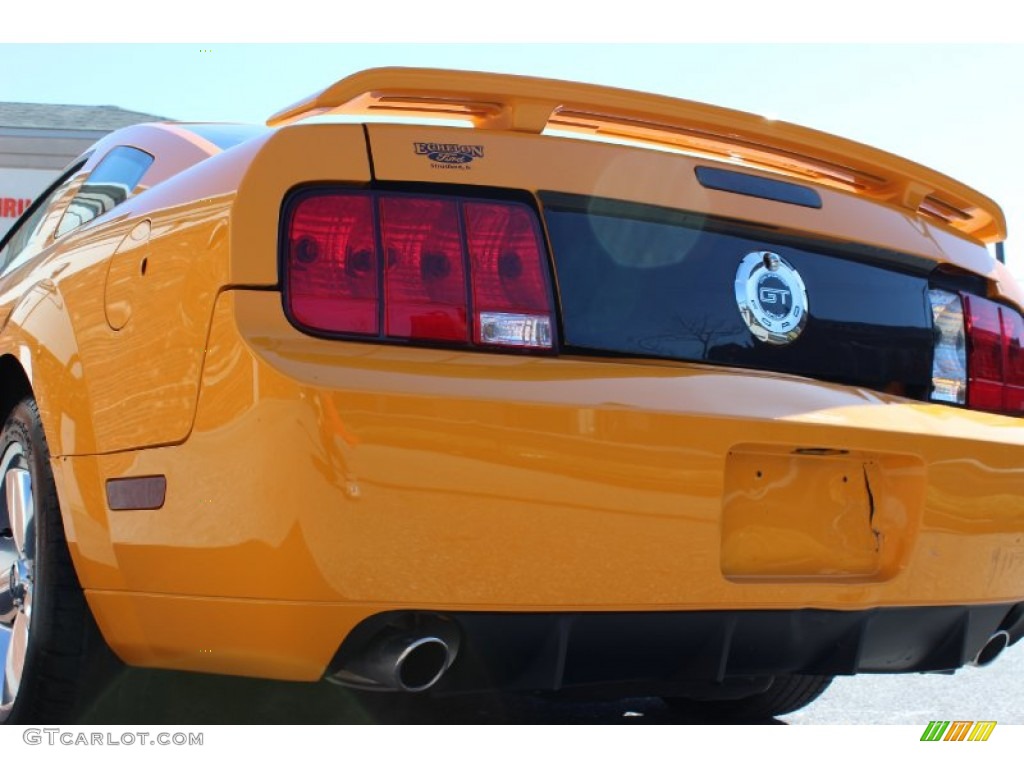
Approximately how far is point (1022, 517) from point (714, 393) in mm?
903

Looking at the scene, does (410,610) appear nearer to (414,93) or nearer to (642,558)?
(642,558)

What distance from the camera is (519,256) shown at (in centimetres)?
233

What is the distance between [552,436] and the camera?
7.09 feet

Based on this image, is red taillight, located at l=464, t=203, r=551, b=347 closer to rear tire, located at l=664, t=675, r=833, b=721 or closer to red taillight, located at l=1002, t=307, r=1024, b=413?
red taillight, located at l=1002, t=307, r=1024, b=413

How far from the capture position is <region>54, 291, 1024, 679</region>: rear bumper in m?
2.08

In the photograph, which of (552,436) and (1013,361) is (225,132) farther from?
(1013,361)

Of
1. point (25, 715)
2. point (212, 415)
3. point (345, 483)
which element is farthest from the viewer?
point (25, 715)

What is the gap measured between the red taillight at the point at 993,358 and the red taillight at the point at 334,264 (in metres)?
1.48

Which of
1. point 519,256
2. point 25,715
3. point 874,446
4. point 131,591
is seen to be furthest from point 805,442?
point 25,715

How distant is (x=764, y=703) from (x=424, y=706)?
1011 millimetres

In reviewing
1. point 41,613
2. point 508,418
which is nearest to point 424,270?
point 508,418

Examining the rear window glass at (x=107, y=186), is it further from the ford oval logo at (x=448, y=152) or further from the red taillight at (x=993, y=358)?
the red taillight at (x=993, y=358)

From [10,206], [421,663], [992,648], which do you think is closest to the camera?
[421,663]

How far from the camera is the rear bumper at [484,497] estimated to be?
208 cm
